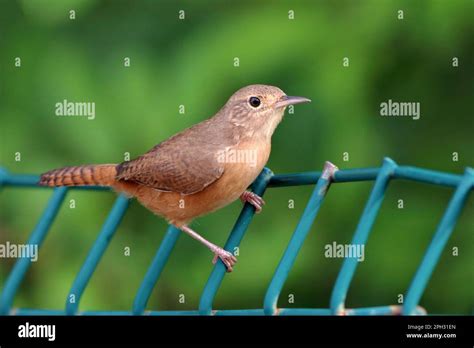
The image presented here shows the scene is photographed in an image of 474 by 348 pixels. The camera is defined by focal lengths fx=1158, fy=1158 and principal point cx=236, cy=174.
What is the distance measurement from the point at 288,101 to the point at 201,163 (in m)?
0.49

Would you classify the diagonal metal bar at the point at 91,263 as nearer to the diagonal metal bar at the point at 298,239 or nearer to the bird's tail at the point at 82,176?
the bird's tail at the point at 82,176

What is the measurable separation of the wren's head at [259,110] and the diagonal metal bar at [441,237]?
1.79m

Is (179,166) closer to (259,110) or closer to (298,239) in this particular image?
(259,110)

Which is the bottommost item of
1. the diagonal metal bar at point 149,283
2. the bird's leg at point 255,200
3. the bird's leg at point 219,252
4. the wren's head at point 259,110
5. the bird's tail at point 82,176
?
the diagonal metal bar at point 149,283

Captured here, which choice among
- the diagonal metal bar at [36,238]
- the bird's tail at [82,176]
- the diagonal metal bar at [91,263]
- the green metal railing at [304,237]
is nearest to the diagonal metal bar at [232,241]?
the green metal railing at [304,237]

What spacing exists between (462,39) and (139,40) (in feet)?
5.10

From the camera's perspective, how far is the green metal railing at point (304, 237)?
3.43m

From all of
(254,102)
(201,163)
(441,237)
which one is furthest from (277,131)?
Answer: (441,237)

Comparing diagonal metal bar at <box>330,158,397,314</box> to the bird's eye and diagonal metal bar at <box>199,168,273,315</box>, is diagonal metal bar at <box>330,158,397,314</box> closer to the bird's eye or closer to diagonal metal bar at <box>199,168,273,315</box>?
diagonal metal bar at <box>199,168,273,315</box>

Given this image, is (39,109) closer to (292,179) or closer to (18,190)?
(18,190)

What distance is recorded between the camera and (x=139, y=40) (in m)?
5.66

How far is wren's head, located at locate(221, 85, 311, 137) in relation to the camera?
5.14 m
